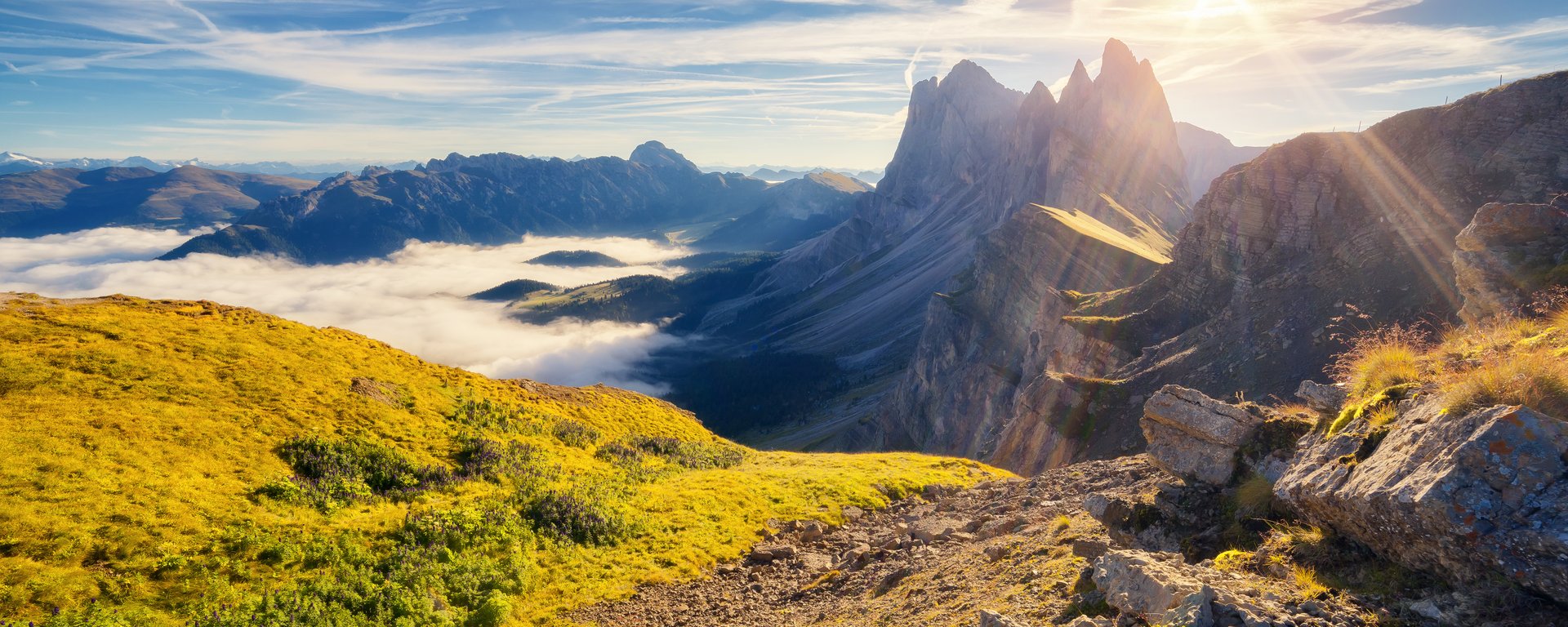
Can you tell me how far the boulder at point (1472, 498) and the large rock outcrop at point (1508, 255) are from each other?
19.2m

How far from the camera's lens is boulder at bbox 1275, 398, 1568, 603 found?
8.55 metres

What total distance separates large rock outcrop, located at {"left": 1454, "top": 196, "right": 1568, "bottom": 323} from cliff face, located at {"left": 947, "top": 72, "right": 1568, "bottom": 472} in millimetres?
16809

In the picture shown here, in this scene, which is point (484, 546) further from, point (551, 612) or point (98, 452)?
point (98, 452)

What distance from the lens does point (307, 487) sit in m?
25.5

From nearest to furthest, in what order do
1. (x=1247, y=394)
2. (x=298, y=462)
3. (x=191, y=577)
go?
(x=191, y=577) → (x=298, y=462) → (x=1247, y=394)

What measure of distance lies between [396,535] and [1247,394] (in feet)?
156

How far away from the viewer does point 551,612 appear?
22.2m

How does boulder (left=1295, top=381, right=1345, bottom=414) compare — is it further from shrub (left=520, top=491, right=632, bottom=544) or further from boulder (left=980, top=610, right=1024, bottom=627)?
shrub (left=520, top=491, right=632, bottom=544)

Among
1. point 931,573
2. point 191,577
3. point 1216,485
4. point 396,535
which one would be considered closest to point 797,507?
point 931,573

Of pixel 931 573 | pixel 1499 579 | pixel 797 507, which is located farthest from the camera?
pixel 797 507

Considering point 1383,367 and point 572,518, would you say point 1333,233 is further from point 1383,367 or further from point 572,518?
point 572,518

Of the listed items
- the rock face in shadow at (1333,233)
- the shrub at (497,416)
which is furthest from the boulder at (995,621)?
the rock face in shadow at (1333,233)

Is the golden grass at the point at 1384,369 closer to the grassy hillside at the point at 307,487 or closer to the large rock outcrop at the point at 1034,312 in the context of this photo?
the grassy hillside at the point at 307,487

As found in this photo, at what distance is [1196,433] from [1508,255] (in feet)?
56.4
